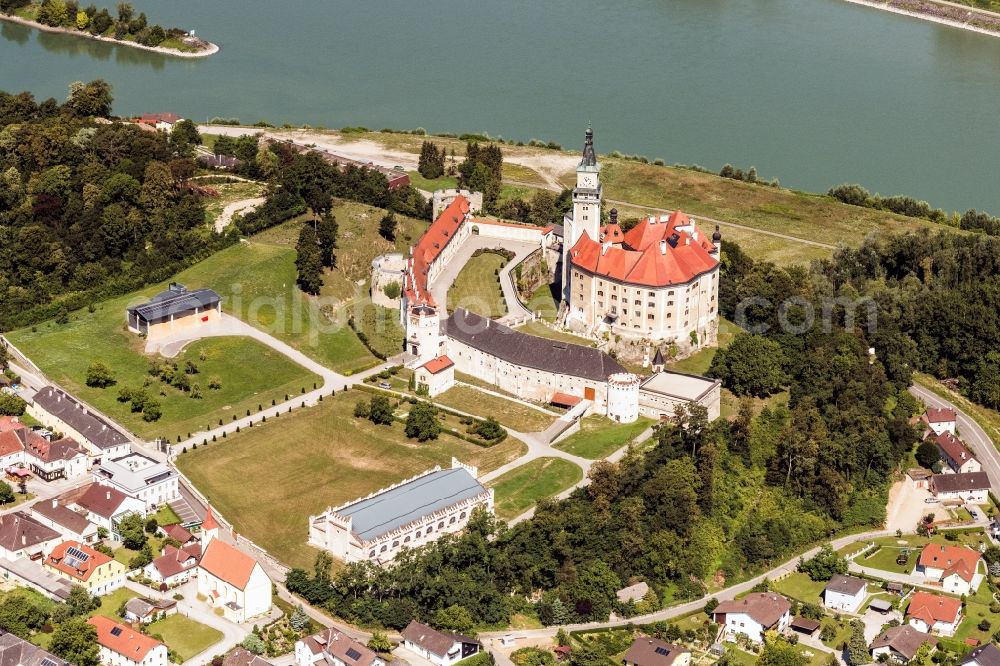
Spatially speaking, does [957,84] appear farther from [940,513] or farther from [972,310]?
[940,513]

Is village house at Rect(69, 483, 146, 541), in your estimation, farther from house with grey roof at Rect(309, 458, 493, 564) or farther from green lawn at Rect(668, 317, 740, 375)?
green lawn at Rect(668, 317, 740, 375)

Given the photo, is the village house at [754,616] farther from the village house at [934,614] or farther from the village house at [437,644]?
the village house at [437,644]

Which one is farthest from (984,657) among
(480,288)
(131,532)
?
(480,288)

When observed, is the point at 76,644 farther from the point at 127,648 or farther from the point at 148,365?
the point at 148,365

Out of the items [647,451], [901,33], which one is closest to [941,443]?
[647,451]

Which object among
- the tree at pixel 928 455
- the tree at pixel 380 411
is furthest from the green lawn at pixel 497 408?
the tree at pixel 928 455

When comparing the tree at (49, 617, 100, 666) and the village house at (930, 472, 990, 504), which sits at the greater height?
the tree at (49, 617, 100, 666)

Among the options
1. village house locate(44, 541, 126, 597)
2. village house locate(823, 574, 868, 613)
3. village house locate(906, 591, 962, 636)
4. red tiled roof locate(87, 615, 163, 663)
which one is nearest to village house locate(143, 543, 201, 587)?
village house locate(44, 541, 126, 597)

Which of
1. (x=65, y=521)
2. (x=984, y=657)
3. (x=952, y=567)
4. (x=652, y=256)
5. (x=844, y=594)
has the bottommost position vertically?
(x=844, y=594)
